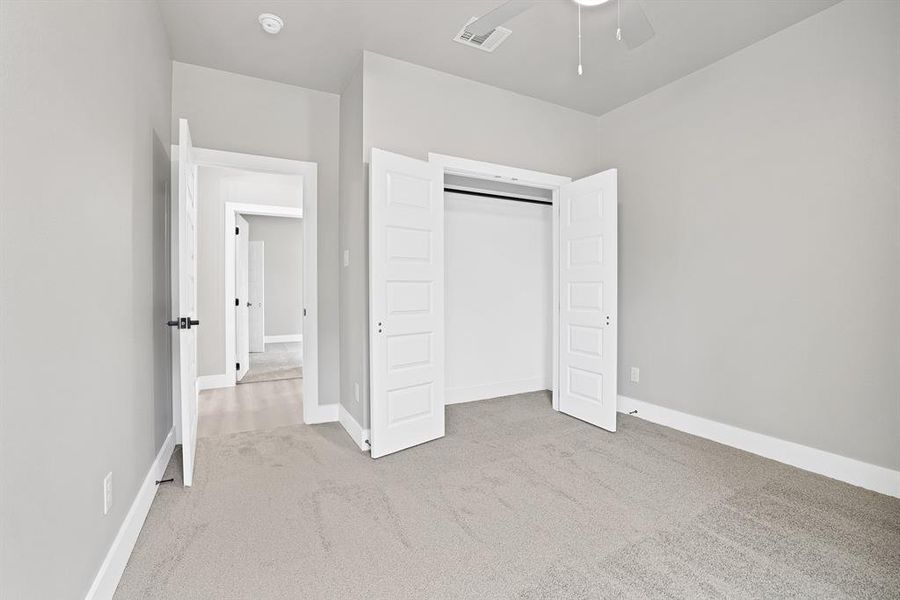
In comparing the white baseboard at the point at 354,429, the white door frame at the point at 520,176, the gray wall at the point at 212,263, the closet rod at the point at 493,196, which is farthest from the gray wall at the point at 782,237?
the gray wall at the point at 212,263

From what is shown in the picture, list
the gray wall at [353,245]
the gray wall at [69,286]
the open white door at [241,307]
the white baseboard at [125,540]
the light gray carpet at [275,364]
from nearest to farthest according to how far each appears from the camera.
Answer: the gray wall at [69,286] → the white baseboard at [125,540] → the gray wall at [353,245] → the open white door at [241,307] → the light gray carpet at [275,364]

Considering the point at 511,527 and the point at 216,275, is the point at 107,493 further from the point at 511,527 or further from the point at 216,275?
the point at 216,275

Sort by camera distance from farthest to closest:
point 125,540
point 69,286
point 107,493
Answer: point 125,540 → point 107,493 → point 69,286

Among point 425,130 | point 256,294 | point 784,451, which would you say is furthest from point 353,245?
point 256,294

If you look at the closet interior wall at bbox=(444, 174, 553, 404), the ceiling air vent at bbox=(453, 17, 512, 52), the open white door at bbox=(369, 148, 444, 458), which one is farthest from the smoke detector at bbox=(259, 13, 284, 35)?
the closet interior wall at bbox=(444, 174, 553, 404)

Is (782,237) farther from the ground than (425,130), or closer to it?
closer to it

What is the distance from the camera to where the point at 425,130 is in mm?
3336

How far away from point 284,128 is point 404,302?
184 cm

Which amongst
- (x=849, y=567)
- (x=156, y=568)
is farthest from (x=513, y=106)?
(x=156, y=568)

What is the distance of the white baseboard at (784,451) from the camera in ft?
7.97

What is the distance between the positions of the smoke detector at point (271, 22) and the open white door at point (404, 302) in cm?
96

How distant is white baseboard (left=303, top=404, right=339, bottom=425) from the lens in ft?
12.0

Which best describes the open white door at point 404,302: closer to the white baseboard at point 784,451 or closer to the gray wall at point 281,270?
the white baseboard at point 784,451

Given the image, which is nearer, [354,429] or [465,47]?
[465,47]
